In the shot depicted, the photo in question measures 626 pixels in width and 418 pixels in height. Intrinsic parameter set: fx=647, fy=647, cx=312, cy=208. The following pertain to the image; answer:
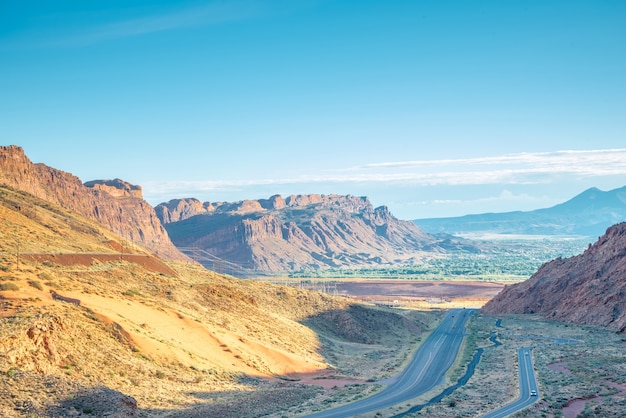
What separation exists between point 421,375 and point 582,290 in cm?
5902

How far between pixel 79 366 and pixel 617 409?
35554 millimetres

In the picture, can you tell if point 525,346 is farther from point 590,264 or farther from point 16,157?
point 16,157

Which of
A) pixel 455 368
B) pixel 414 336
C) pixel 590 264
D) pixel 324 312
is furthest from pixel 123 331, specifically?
pixel 590 264

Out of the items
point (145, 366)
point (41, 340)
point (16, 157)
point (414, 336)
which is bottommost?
point (414, 336)

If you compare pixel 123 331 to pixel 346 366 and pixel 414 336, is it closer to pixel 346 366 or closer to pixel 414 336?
pixel 346 366

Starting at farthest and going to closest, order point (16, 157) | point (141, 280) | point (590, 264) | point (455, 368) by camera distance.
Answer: point (16, 157) < point (590, 264) < point (141, 280) < point (455, 368)

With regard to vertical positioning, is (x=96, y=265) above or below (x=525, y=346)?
above

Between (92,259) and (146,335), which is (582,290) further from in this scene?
(146,335)

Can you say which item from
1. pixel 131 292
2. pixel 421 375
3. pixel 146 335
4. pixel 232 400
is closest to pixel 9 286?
pixel 146 335

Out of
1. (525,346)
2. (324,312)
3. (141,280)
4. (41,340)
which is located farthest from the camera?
(324,312)

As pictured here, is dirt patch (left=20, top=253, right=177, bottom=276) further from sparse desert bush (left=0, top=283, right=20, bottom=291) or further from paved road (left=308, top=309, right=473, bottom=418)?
paved road (left=308, top=309, right=473, bottom=418)

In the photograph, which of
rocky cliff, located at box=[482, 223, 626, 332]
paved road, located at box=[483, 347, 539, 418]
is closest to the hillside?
paved road, located at box=[483, 347, 539, 418]

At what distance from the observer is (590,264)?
389 feet

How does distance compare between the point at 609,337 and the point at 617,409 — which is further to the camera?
the point at 609,337
